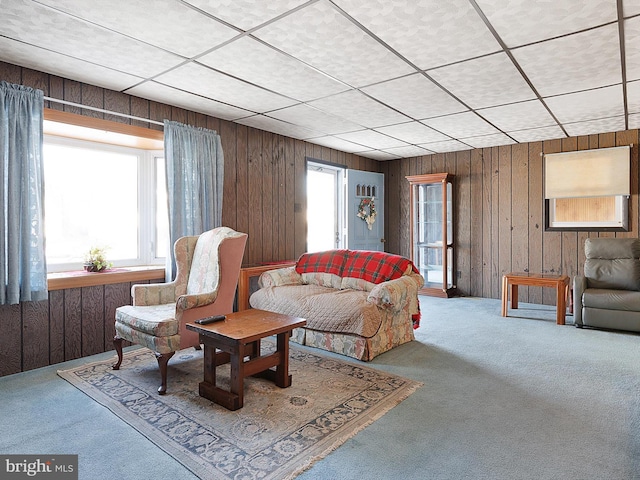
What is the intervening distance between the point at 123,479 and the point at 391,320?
2.39 metres

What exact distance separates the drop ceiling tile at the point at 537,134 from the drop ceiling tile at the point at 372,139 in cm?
149

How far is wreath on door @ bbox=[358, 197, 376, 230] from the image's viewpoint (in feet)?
21.6

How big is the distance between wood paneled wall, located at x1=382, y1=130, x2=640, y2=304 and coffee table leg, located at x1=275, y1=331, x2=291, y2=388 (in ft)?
14.5

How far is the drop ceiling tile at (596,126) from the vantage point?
4.54m

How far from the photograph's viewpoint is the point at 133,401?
250 cm

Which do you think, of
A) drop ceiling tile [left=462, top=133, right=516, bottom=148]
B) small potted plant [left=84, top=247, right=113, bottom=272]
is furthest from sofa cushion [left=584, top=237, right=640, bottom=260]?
small potted plant [left=84, top=247, right=113, bottom=272]

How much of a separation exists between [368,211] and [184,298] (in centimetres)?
435

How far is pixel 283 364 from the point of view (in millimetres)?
2713

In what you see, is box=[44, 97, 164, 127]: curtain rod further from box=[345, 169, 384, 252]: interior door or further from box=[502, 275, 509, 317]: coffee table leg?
box=[502, 275, 509, 317]: coffee table leg

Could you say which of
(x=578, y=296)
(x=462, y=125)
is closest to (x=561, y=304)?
(x=578, y=296)

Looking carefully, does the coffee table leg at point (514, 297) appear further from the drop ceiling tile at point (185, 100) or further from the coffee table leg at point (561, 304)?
the drop ceiling tile at point (185, 100)

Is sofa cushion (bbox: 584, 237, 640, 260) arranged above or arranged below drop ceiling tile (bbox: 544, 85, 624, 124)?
below

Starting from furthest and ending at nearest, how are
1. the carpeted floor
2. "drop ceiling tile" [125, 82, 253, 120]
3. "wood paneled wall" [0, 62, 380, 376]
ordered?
"drop ceiling tile" [125, 82, 253, 120], "wood paneled wall" [0, 62, 380, 376], the carpeted floor

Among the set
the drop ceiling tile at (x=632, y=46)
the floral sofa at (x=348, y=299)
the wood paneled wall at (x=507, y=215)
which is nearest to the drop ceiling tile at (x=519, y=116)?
the drop ceiling tile at (x=632, y=46)
